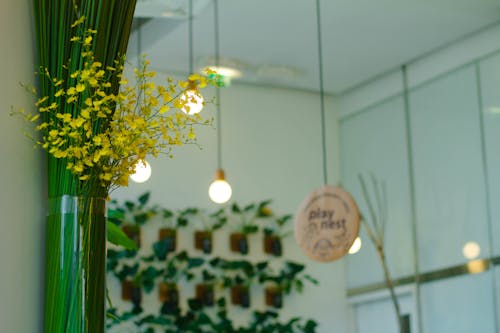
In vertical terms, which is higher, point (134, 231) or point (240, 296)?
point (134, 231)

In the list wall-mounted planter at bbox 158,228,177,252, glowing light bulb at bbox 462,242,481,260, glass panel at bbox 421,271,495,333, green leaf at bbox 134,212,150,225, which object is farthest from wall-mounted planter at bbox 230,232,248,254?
glowing light bulb at bbox 462,242,481,260

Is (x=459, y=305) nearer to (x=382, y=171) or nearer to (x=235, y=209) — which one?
(x=382, y=171)

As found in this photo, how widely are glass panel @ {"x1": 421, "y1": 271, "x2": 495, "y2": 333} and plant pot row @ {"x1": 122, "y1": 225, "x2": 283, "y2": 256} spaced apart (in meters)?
1.44

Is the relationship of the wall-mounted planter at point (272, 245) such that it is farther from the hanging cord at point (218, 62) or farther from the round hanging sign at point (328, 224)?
the round hanging sign at point (328, 224)

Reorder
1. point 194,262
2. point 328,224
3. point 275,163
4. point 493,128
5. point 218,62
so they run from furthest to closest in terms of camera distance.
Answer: point 275,163 → point 194,262 → point 218,62 → point 493,128 → point 328,224

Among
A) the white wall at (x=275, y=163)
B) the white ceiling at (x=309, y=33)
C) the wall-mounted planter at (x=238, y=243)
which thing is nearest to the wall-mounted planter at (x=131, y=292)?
the white wall at (x=275, y=163)

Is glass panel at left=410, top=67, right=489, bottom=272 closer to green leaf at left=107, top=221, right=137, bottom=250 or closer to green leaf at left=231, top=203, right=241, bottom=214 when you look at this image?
green leaf at left=231, top=203, right=241, bottom=214

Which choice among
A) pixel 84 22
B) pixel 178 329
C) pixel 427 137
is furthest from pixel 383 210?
pixel 84 22

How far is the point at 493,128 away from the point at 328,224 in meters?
2.05

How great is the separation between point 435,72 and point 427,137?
57cm

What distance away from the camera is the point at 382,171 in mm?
8508

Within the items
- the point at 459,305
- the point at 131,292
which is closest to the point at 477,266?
the point at 459,305

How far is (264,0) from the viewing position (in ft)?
21.9

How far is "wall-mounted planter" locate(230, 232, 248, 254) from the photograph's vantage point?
8297mm
